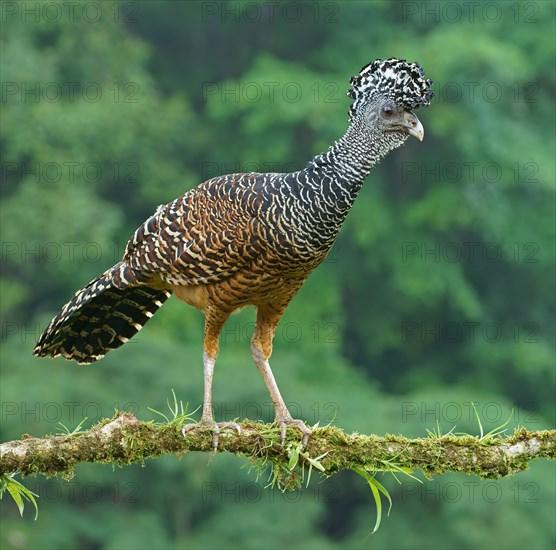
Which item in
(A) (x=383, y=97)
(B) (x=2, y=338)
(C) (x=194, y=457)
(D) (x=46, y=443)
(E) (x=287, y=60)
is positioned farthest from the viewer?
(E) (x=287, y=60)

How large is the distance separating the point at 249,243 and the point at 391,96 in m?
0.95

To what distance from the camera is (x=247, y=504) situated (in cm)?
1973

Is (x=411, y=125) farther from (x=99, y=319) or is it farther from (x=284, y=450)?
(x=99, y=319)

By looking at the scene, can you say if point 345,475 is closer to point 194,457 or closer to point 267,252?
point 194,457

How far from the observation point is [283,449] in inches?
216

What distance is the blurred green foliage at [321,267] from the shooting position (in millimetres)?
19344

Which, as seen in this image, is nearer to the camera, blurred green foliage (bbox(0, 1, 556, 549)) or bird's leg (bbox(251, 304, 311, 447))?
bird's leg (bbox(251, 304, 311, 447))

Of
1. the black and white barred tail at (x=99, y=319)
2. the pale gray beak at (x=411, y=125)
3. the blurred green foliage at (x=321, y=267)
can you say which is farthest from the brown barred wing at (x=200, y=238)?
the blurred green foliage at (x=321, y=267)

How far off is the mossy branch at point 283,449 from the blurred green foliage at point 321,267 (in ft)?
40.9

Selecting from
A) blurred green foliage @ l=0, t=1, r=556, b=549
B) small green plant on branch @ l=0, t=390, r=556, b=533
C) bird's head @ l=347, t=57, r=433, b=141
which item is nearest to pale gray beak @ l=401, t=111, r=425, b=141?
bird's head @ l=347, t=57, r=433, b=141

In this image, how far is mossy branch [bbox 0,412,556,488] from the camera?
500 cm

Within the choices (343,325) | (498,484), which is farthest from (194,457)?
(343,325)

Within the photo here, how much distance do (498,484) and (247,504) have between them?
12.8 ft

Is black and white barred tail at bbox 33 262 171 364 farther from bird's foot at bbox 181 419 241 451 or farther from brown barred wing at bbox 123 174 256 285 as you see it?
bird's foot at bbox 181 419 241 451
